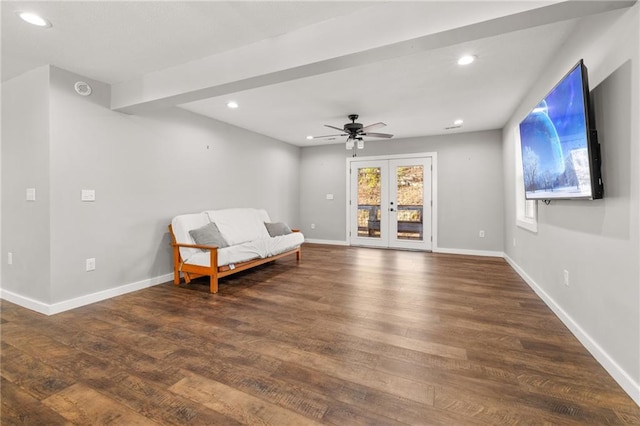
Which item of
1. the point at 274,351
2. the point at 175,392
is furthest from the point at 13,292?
the point at 274,351

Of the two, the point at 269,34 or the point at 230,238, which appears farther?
the point at 230,238

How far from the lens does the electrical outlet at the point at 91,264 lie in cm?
311

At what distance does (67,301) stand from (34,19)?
2.52m

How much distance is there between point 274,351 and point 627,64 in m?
2.81

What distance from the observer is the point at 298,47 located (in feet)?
7.34

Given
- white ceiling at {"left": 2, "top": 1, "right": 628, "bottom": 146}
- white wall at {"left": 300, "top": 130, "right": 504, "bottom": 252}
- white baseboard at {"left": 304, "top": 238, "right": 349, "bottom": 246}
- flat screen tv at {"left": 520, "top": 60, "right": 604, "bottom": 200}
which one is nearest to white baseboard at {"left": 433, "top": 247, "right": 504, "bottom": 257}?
white wall at {"left": 300, "top": 130, "right": 504, "bottom": 252}

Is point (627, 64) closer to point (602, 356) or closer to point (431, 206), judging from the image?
point (602, 356)

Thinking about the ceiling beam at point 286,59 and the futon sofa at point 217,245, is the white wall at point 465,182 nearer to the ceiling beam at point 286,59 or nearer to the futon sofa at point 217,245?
the futon sofa at point 217,245

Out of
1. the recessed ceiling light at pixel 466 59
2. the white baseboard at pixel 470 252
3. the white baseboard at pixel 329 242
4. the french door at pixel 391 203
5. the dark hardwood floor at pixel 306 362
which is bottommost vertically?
the dark hardwood floor at pixel 306 362

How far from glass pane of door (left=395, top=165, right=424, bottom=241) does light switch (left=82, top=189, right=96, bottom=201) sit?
5.29 metres

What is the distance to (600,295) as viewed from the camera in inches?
75.4

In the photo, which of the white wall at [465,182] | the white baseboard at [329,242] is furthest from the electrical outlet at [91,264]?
the white wall at [465,182]

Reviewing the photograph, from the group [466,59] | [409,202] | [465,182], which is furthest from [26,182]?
[465,182]

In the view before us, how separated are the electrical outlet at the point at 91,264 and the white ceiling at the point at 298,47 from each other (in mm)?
1739
